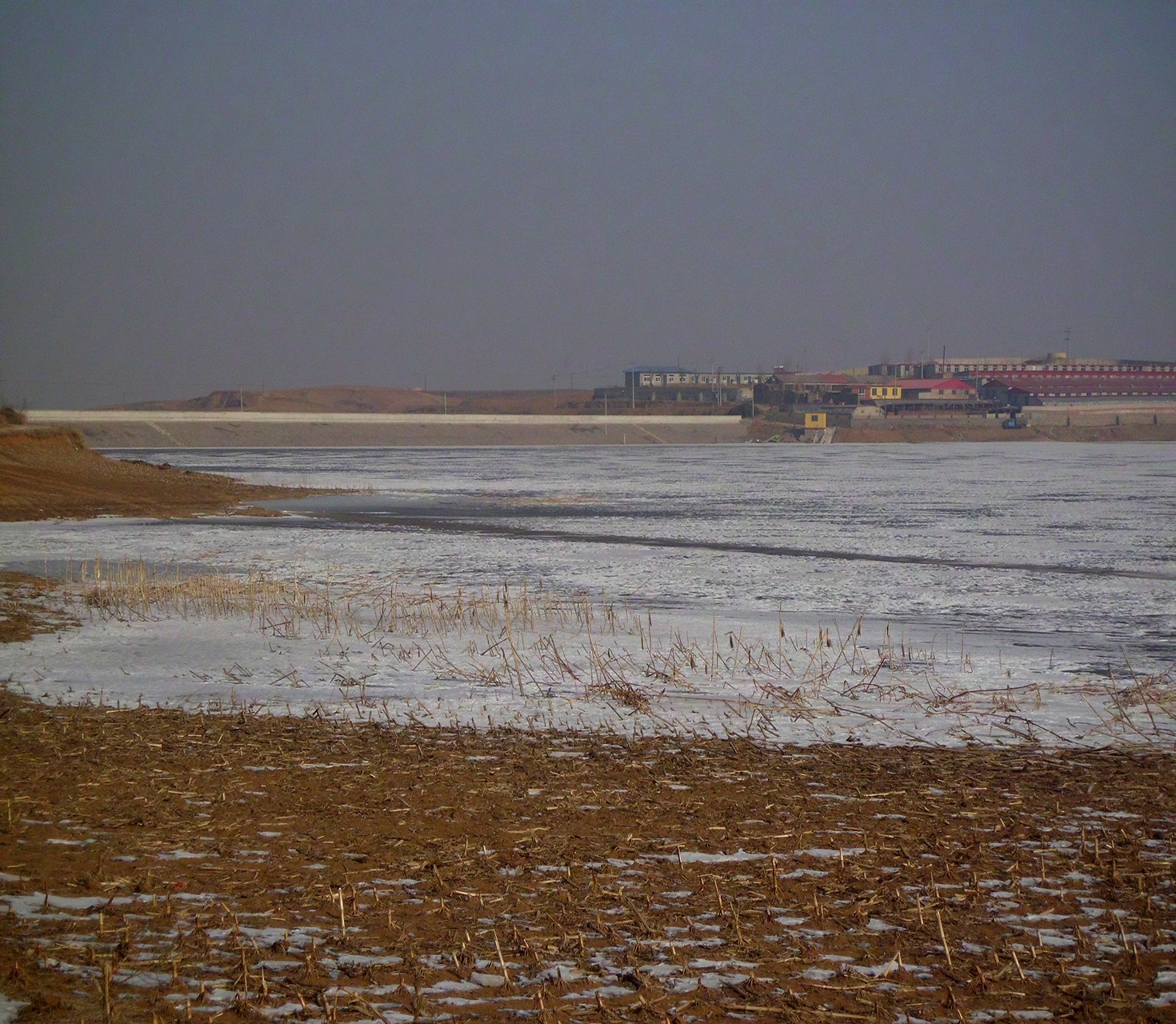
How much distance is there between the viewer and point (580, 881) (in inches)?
185

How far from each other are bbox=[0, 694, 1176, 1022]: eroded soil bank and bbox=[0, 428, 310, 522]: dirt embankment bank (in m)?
21.4

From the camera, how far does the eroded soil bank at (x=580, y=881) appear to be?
12.3 ft

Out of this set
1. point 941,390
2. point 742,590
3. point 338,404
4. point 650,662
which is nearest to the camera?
point 650,662

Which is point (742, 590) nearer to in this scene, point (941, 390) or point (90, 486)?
point (90, 486)

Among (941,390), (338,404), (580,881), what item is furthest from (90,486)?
(338,404)

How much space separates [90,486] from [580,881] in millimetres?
30516

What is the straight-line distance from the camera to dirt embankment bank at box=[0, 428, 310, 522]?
26812 millimetres

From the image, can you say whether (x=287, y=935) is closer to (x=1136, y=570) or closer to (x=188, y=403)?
(x=1136, y=570)

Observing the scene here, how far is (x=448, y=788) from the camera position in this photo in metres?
6.03

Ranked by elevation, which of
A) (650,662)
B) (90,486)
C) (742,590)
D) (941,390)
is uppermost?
(941,390)

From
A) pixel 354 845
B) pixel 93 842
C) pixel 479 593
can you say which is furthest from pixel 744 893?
pixel 479 593

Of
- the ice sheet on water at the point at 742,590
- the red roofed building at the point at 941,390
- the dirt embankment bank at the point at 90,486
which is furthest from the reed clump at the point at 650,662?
the red roofed building at the point at 941,390

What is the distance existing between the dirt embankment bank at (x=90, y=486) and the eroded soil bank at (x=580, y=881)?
841 inches

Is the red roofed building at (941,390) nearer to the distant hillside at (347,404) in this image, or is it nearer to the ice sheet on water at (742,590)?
the distant hillside at (347,404)
